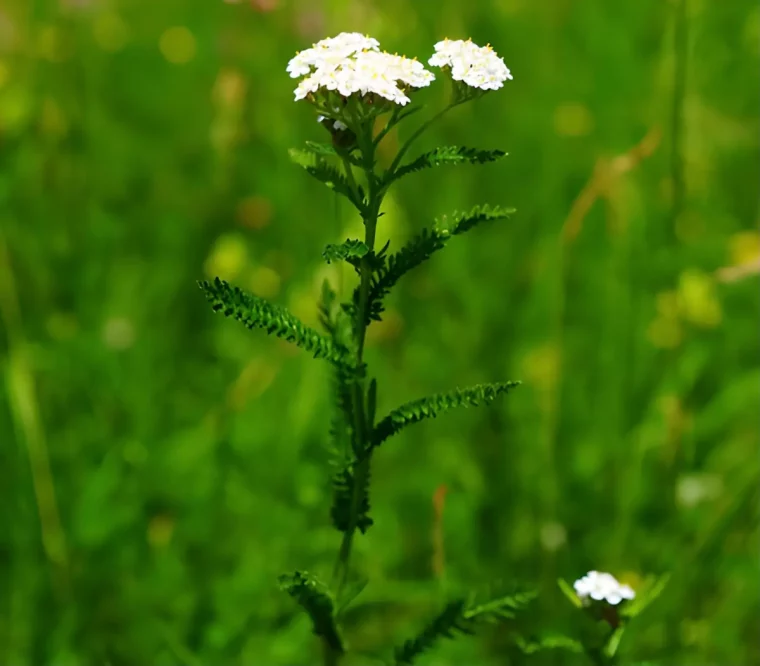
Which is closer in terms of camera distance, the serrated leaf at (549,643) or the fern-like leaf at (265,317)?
the fern-like leaf at (265,317)

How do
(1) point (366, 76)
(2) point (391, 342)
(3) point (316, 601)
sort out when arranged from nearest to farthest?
(1) point (366, 76), (3) point (316, 601), (2) point (391, 342)

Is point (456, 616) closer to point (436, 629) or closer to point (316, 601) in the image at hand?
point (436, 629)

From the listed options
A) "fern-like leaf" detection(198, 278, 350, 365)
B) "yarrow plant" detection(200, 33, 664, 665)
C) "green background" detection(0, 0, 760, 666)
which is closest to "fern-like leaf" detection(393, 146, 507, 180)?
"yarrow plant" detection(200, 33, 664, 665)

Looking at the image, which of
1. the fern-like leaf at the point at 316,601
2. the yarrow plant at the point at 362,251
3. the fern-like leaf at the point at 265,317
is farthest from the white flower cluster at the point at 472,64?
the fern-like leaf at the point at 316,601

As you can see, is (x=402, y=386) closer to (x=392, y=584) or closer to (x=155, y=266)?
(x=392, y=584)

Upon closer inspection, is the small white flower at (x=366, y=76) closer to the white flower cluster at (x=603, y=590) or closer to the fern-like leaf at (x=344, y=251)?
the fern-like leaf at (x=344, y=251)

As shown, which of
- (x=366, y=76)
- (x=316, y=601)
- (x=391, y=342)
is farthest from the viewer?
(x=391, y=342)

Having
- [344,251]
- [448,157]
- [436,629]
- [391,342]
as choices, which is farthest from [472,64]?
[391,342]
